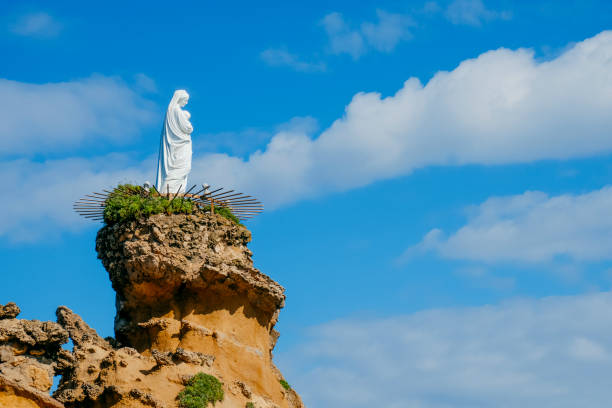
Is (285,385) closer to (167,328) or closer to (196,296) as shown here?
(196,296)

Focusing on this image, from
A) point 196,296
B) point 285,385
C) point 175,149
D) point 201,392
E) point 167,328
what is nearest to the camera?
point 201,392

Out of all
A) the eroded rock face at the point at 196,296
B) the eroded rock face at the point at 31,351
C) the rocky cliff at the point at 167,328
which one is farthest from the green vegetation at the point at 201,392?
the eroded rock face at the point at 31,351

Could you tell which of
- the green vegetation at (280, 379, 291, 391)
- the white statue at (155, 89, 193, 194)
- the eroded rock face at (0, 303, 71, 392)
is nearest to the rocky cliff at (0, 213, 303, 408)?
the eroded rock face at (0, 303, 71, 392)

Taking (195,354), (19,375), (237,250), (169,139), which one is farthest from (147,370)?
(169,139)

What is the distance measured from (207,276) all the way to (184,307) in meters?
1.23

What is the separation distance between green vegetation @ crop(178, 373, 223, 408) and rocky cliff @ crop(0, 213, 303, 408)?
10.4 inches

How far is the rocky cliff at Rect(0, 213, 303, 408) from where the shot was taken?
77.5 ft

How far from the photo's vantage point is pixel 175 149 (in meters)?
30.2

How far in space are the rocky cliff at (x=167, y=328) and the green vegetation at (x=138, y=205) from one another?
0.30 m

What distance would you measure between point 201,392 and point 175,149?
31.0 ft

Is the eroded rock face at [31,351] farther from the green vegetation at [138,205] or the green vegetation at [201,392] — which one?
the green vegetation at [138,205]

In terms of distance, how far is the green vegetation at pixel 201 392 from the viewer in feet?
77.2

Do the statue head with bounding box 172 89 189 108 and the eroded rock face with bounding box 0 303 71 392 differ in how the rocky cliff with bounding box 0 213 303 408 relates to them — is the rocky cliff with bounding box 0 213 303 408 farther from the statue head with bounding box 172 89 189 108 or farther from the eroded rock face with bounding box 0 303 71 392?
the statue head with bounding box 172 89 189 108

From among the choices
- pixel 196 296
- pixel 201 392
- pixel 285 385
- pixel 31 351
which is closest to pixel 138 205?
pixel 196 296
